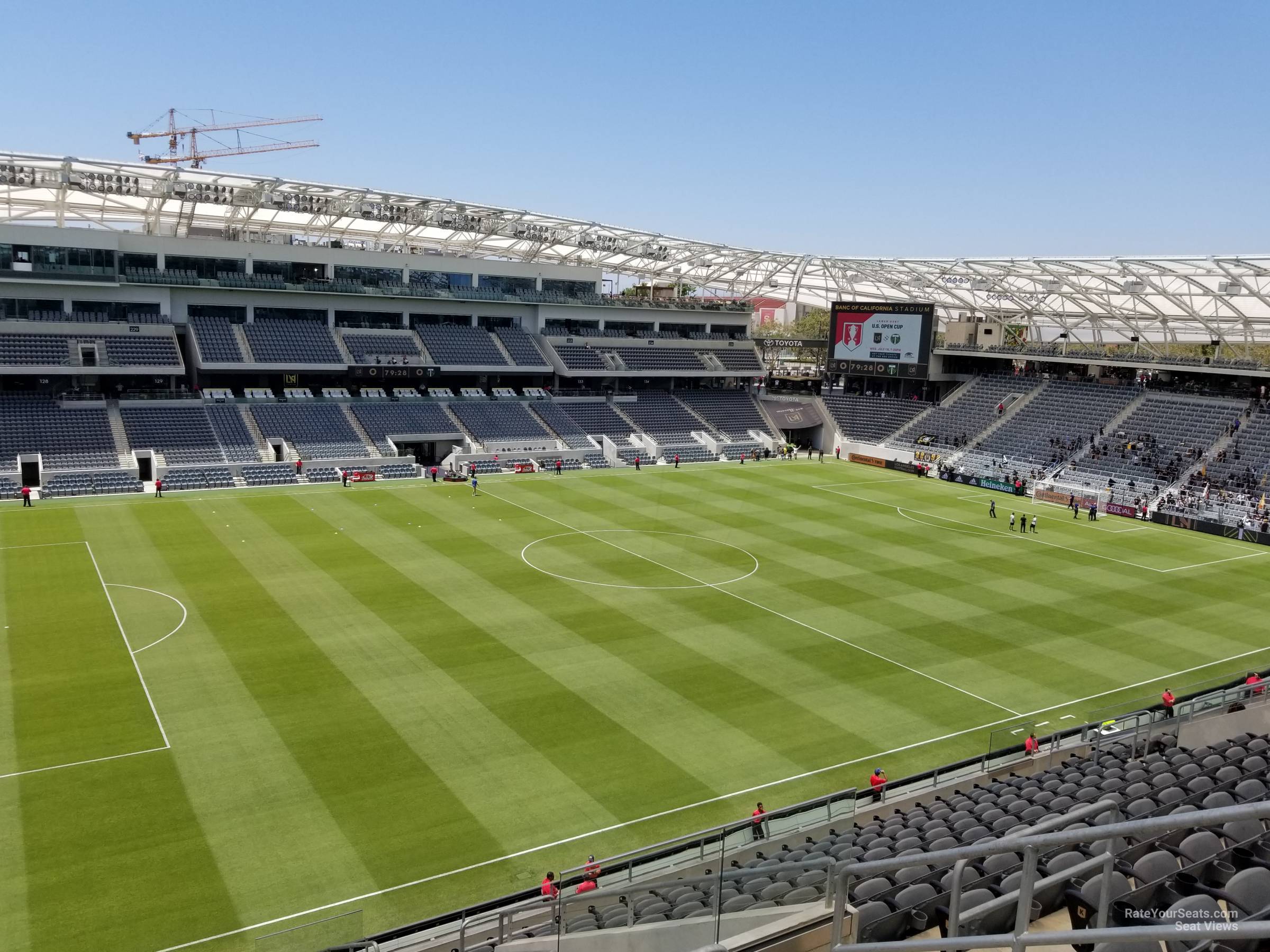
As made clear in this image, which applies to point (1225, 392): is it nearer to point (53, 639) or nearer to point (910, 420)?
point (910, 420)

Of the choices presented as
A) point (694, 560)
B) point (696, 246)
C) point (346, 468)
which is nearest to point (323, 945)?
point (694, 560)

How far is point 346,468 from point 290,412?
24.1 feet

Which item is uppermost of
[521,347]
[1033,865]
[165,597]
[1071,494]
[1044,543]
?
[521,347]

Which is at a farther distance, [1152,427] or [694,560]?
[1152,427]

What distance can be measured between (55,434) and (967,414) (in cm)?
5813

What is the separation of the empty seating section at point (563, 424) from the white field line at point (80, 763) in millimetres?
42902

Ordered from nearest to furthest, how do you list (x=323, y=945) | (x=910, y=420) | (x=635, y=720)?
(x=323, y=945)
(x=635, y=720)
(x=910, y=420)

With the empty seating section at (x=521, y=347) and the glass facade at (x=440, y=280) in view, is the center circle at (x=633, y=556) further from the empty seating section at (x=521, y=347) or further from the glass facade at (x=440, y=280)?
the glass facade at (x=440, y=280)

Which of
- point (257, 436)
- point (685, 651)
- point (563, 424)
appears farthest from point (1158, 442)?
point (257, 436)

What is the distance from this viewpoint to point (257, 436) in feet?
177

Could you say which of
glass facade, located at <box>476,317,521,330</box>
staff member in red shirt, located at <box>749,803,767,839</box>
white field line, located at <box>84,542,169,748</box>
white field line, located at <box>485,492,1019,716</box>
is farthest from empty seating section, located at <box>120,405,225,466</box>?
staff member in red shirt, located at <box>749,803,767,839</box>

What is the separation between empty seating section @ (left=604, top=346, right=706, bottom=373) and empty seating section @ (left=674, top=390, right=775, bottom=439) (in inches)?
79.1

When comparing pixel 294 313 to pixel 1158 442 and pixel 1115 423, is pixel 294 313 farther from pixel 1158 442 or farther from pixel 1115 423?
pixel 1158 442

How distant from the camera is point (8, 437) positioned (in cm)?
4731
